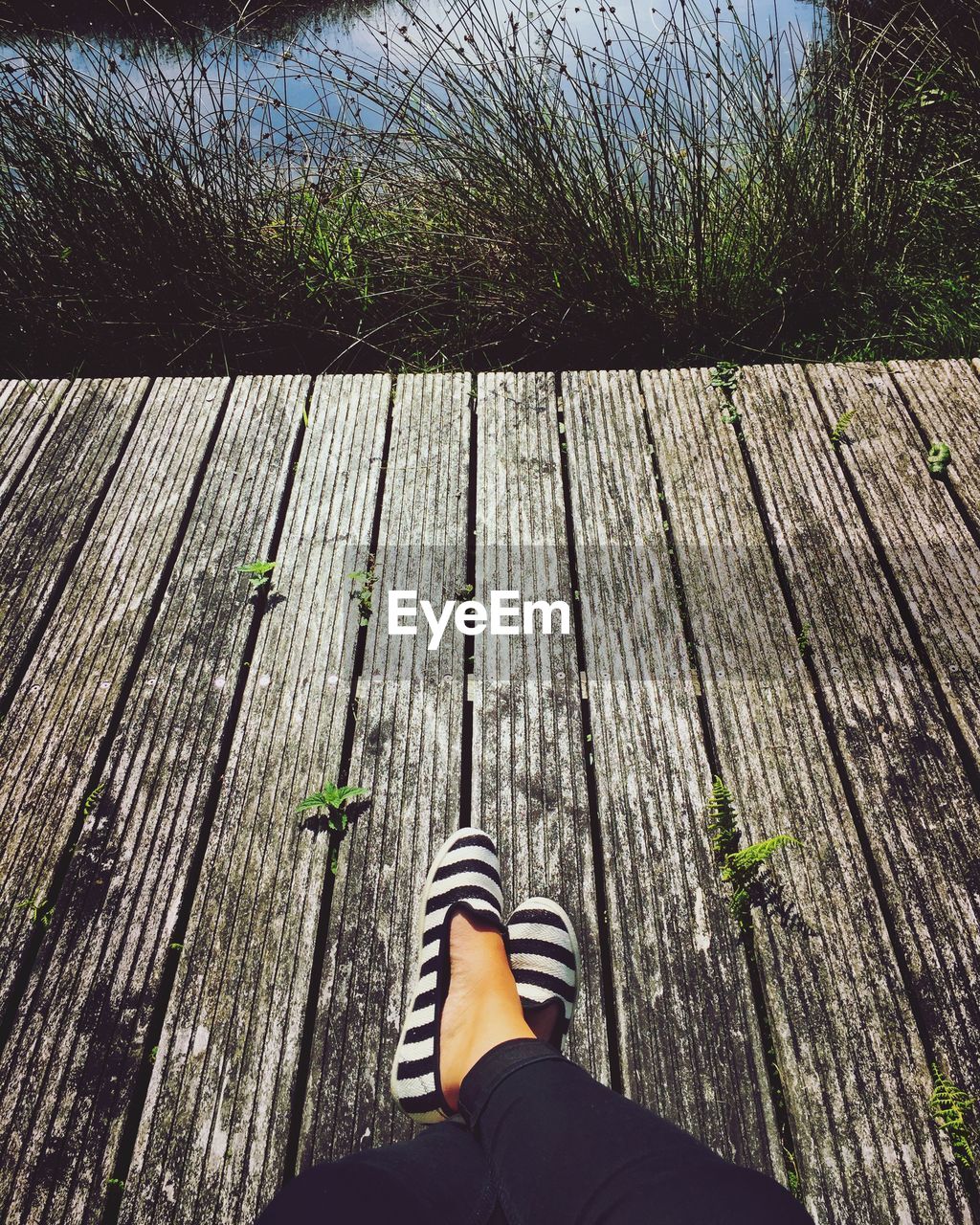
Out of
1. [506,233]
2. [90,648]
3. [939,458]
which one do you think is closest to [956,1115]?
[939,458]

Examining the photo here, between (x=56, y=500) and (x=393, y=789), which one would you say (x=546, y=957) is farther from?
(x=56, y=500)

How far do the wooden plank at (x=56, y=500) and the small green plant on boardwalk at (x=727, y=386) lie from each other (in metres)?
1.55

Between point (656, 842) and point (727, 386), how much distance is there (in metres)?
1.23

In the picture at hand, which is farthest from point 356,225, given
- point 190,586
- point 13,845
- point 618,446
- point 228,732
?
point 13,845

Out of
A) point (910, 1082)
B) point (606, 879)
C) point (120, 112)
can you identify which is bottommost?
point (910, 1082)

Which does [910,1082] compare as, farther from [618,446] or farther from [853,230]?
[853,230]

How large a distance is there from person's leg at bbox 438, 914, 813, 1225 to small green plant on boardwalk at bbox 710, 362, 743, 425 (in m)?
1.46

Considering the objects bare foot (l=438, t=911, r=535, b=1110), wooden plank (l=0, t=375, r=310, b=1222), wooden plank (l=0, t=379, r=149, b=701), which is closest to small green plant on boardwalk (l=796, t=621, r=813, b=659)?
bare foot (l=438, t=911, r=535, b=1110)

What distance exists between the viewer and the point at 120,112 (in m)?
2.32

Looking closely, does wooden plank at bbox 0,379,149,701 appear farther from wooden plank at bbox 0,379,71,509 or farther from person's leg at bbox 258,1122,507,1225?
person's leg at bbox 258,1122,507,1225

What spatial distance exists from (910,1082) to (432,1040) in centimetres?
72

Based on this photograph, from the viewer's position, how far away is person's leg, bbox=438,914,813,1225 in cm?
85

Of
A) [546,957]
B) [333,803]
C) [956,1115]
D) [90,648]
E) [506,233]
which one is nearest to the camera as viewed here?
[956,1115]

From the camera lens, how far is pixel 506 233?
7.52ft
